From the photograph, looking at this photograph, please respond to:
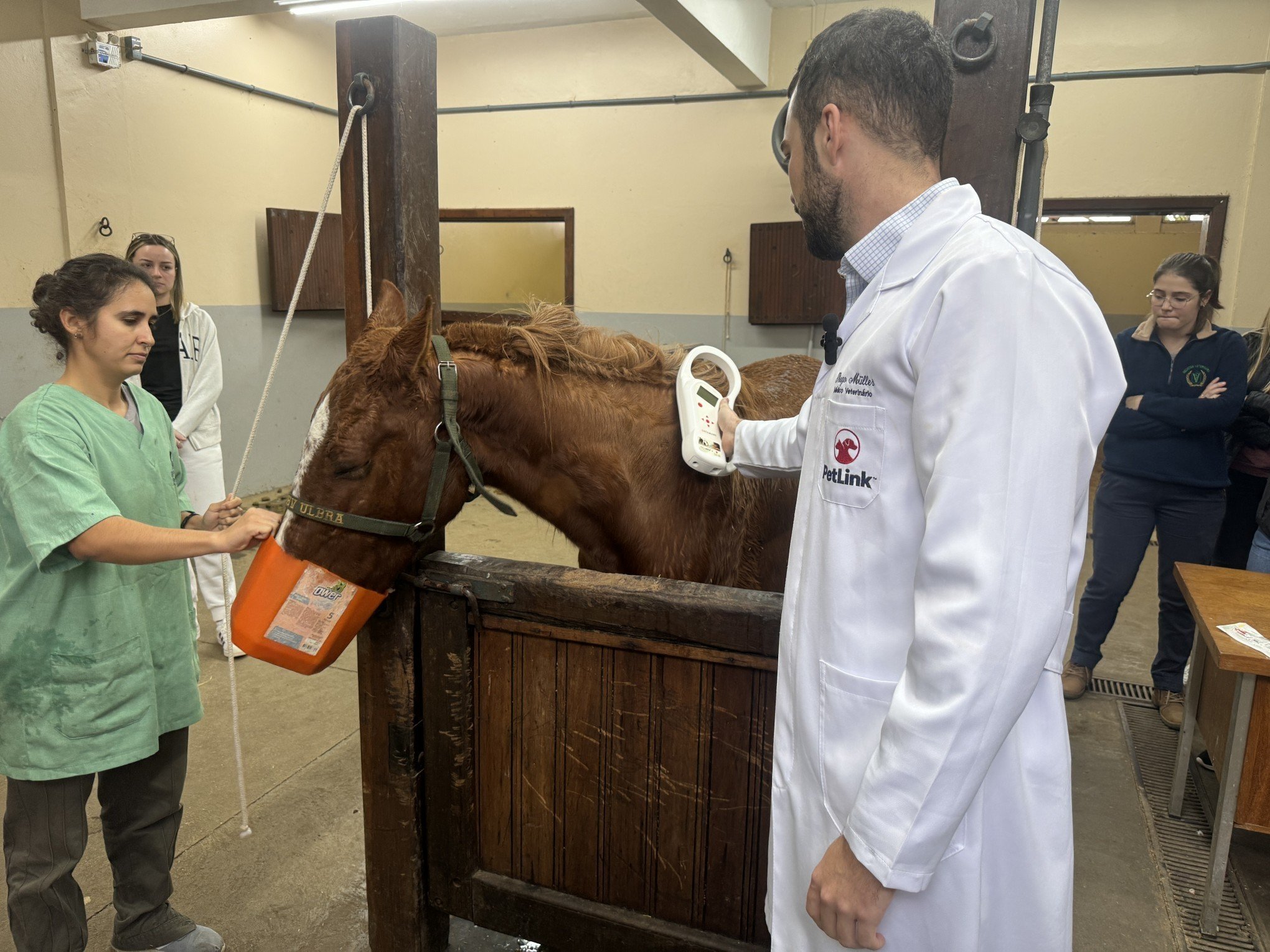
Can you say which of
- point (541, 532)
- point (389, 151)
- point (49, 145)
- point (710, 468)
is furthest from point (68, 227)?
point (710, 468)

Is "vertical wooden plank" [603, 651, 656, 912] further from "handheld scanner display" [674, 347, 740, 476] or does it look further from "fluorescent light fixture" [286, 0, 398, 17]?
"fluorescent light fixture" [286, 0, 398, 17]

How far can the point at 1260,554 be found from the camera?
2.84m

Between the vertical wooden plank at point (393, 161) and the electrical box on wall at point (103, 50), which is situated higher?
the electrical box on wall at point (103, 50)

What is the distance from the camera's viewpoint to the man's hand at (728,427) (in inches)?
66.0

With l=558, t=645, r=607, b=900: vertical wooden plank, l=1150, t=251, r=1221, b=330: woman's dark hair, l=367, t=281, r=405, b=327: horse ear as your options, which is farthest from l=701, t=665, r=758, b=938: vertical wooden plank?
l=1150, t=251, r=1221, b=330: woman's dark hair

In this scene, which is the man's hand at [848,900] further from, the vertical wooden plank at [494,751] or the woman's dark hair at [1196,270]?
the woman's dark hair at [1196,270]

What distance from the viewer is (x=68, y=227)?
4.65 metres

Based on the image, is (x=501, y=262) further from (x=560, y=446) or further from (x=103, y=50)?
(x=560, y=446)

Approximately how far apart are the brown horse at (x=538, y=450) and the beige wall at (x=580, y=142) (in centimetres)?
417

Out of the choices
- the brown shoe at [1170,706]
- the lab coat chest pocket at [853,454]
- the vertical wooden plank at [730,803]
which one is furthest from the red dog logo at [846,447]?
the brown shoe at [1170,706]

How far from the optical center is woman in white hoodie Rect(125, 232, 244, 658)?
3.45 m

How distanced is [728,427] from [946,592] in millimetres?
938

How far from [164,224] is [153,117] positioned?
2.12ft

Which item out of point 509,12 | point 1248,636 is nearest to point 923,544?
point 1248,636
